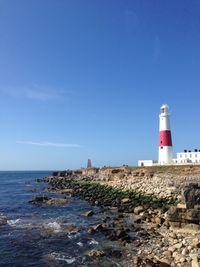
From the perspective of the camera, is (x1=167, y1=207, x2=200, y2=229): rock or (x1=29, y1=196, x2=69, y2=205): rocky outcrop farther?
(x1=29, y1=196, x2=69, y2=205): rocky outcrop

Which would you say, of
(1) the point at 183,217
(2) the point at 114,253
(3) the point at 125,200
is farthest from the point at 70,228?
(3) the point at 125,200

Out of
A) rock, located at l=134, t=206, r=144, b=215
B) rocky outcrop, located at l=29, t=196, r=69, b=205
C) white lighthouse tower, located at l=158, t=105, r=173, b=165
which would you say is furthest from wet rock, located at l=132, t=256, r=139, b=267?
white lighthouse tower, located at l=158, t=105, r=173, b=165

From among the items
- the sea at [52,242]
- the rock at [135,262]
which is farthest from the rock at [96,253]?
the rock at [135,262]

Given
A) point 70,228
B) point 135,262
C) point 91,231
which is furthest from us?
point 70,228

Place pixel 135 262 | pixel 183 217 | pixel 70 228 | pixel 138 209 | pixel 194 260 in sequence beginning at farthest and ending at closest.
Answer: pixel 138 209 → pixel 70 228 → pixel 183 217 → pixel 135 262 → pixel 194 260

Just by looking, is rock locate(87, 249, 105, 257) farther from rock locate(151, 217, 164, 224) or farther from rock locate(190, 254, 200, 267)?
rock locate(151, 217, 164, 224)

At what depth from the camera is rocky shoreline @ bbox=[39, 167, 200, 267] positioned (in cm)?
1690

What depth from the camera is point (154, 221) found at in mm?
24328

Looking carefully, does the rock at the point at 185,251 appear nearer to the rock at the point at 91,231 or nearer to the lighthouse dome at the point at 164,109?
the rock at the point at 91,231

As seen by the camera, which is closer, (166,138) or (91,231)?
(91,231)

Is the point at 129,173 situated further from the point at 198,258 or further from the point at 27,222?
the point at 198,258

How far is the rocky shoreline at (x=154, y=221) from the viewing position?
16902mm

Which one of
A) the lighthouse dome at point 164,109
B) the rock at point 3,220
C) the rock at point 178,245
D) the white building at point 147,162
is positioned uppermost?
the lighthouse dome at point 164,109

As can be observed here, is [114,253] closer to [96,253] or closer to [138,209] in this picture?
[96,253]
